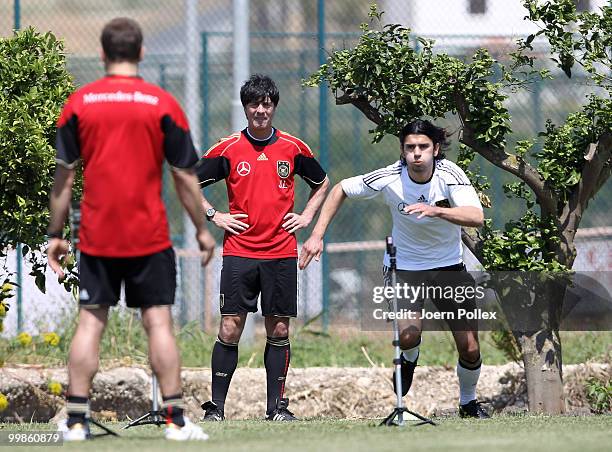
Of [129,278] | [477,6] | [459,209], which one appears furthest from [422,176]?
[477,6]

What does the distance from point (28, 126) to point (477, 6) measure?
10.1m

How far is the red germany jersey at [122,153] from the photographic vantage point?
6215 mm

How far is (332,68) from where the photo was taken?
908cm

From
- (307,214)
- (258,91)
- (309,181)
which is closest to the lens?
(258,91)

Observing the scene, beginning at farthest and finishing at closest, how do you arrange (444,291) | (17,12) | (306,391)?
(17,12) < (306,391) < (444,291)

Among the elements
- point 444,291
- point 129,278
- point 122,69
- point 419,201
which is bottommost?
point 444,291

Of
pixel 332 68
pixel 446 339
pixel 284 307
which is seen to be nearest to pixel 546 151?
pixel 332 68

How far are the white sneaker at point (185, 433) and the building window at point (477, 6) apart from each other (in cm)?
1142

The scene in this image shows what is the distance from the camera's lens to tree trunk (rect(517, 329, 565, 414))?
9.35m

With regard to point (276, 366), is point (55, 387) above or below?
below

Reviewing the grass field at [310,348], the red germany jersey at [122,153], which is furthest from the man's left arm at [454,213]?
the grass field at [310,348]

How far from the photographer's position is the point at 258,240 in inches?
341

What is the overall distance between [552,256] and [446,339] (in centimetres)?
323

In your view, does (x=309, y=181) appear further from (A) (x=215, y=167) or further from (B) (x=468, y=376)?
(B) (x=468, y=376)
